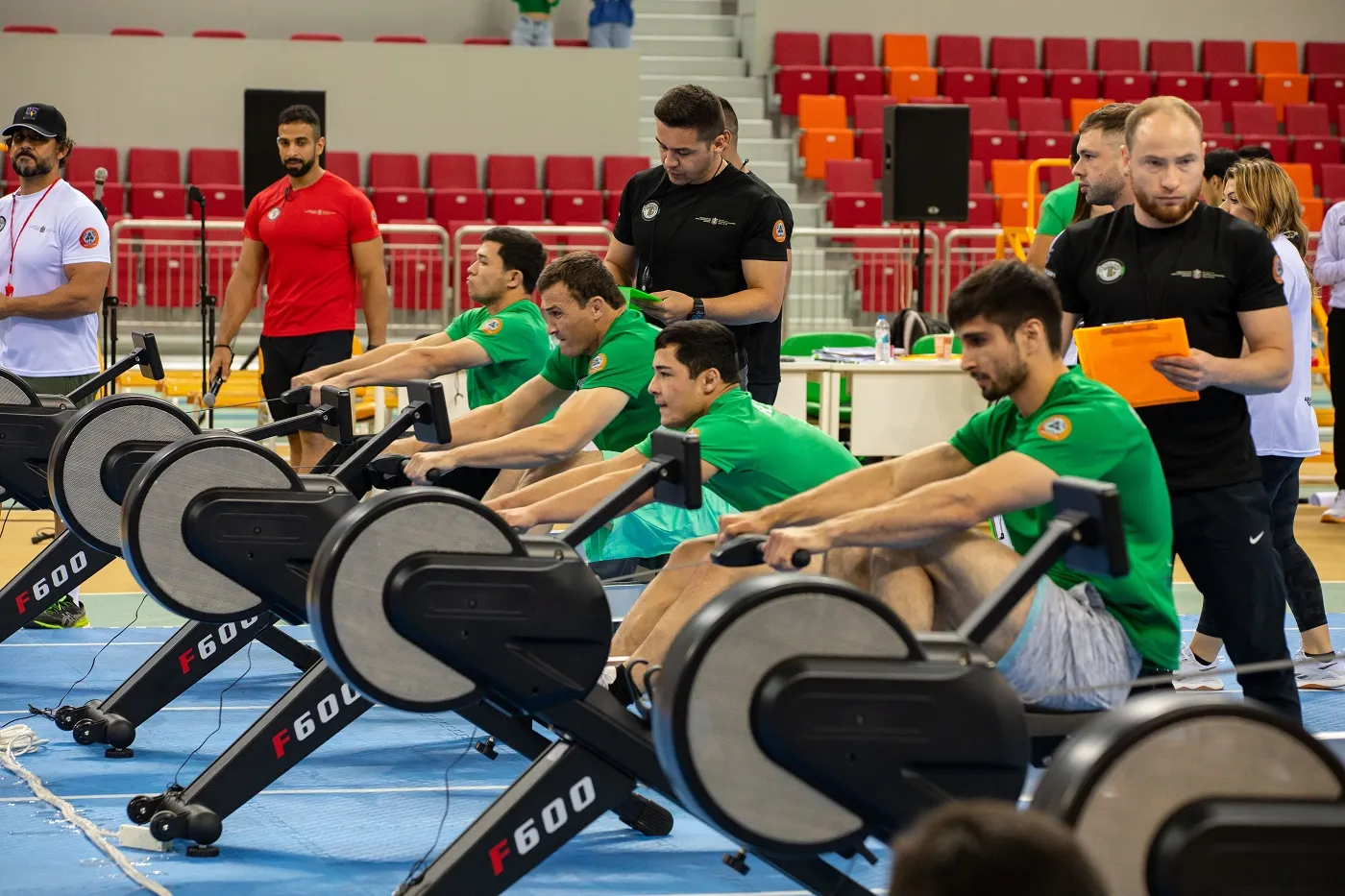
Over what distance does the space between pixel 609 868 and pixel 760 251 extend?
231cm

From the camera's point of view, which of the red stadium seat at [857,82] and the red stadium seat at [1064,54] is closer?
the red stadium seat at [857,82]

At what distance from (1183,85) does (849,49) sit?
3241mm

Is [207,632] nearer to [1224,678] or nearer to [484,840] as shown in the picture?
[484,840]

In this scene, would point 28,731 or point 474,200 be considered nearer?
point 28,731

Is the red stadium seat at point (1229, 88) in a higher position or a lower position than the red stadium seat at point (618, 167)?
higher

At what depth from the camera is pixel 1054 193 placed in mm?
6297

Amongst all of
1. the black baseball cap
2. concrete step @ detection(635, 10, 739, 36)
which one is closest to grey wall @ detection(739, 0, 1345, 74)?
concrete step @ detection(635, 10, 739, 36)

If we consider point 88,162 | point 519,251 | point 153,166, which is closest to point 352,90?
point 153,166

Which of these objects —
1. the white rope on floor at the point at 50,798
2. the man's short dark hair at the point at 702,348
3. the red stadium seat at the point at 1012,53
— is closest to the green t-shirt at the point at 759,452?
the man's short dark hair at the point at 702,348

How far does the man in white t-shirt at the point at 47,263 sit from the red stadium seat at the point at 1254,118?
40.7 feet

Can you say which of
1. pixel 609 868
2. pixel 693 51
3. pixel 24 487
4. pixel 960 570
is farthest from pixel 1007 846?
pixel 693 51

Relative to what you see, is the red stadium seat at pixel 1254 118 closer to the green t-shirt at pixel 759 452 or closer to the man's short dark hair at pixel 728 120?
the man's short dark hair at pixel 728 120

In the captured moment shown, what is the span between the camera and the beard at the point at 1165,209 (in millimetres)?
3814

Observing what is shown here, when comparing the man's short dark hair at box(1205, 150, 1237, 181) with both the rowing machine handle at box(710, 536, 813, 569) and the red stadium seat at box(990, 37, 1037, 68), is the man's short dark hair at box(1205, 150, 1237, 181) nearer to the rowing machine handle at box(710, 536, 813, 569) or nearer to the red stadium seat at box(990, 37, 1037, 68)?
the rowing machine handle at box(710, 536, 813, 569)
